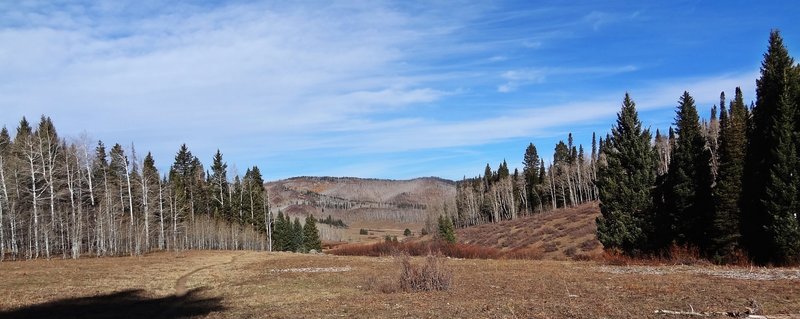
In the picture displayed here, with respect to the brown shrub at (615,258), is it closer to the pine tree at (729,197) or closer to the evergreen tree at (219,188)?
the pine tree at (729,197)

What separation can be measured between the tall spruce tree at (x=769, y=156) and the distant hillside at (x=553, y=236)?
26.6m

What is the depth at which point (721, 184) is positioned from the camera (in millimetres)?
29297

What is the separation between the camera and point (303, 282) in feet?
81.8

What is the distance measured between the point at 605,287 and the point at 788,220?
39.7 feet

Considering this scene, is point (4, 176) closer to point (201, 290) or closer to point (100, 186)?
point (100, 186)

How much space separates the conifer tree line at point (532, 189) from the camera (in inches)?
4604

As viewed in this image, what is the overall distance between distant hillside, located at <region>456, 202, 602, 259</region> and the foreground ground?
33.6m

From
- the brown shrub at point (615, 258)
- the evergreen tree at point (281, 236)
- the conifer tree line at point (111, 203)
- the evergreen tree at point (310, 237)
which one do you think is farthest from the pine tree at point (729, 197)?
the evergreen tree at point (281, 236)

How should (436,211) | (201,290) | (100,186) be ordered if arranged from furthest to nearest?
(436,211) < (100,186) < (201,290)

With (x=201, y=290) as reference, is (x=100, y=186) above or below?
above

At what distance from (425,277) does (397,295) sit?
5.43 feet

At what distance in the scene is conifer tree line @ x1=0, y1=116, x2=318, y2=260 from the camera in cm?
5044

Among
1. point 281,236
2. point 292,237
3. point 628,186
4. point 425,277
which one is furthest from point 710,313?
point 292,237

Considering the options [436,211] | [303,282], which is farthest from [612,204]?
[436,211]
